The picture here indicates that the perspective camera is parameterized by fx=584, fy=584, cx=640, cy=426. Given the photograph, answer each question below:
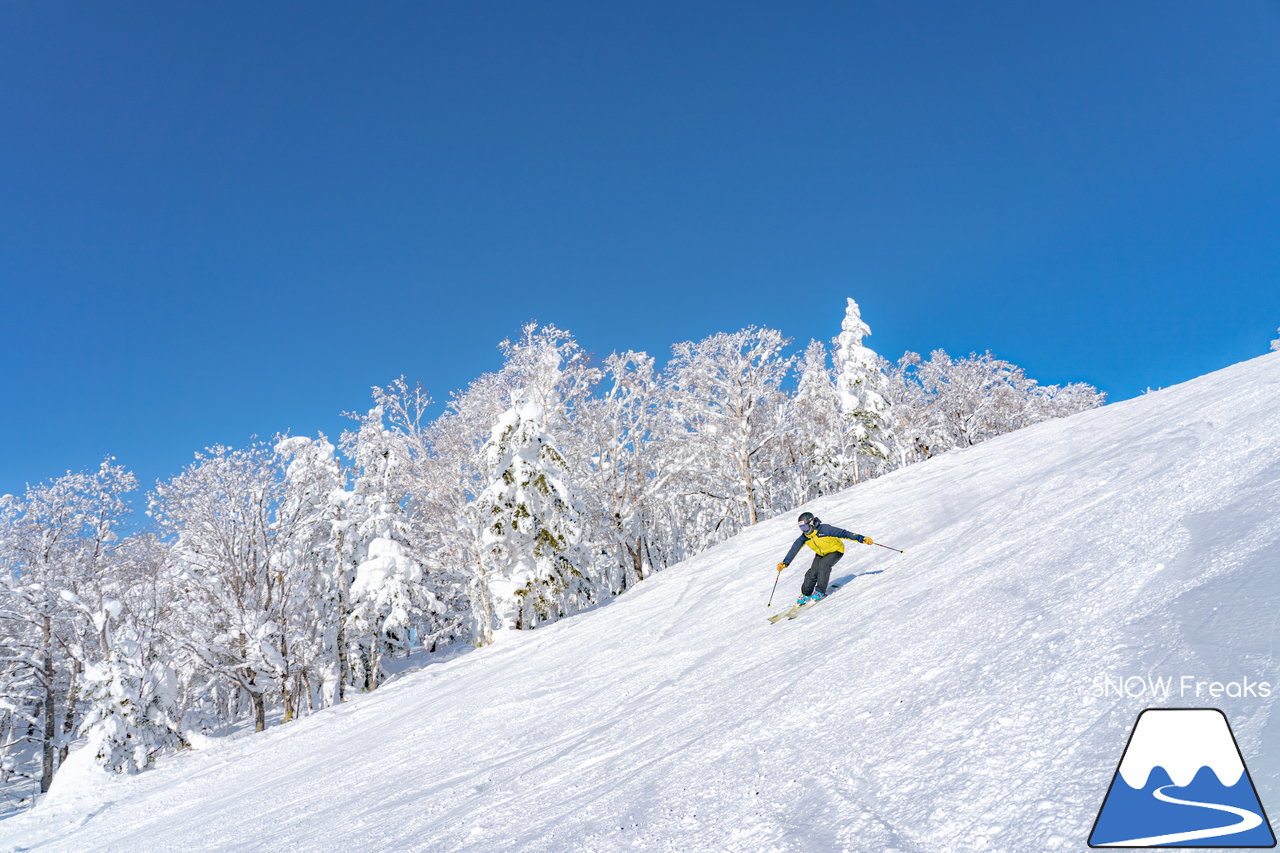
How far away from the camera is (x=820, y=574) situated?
394 inches

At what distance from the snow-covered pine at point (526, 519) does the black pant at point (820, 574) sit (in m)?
12.9

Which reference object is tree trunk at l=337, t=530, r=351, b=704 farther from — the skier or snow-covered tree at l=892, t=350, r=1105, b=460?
snow-covered tree at l=892, t=350, r=1105, b=460

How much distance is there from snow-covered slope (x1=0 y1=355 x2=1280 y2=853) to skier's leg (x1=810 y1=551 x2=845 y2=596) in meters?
0.53

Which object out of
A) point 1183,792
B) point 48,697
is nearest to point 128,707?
point 48,697

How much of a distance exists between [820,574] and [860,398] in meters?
28.2

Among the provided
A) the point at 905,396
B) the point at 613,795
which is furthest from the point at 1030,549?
the point at 905,396

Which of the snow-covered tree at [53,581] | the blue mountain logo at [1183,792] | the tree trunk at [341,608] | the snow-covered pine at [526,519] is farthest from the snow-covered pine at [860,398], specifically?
the snow-covered tree at [53,581]

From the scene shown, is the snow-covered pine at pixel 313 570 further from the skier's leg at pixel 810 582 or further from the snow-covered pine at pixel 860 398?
the snow-covered pine at pixel 860 398

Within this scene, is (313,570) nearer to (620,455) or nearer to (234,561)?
(234,561)

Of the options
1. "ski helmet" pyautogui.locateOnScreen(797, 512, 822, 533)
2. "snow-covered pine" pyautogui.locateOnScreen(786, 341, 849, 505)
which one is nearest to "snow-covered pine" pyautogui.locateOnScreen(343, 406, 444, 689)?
"ski helmet" pyautogui.locateOnScreen(797, 512, 822, 533)

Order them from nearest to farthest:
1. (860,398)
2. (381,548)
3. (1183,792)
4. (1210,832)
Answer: (1210,832) → (1183,792) → (381,548) → (860,398)

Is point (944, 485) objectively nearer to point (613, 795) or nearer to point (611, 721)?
point (611, 721)

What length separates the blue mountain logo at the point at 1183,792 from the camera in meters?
2.50

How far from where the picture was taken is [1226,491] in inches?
275
